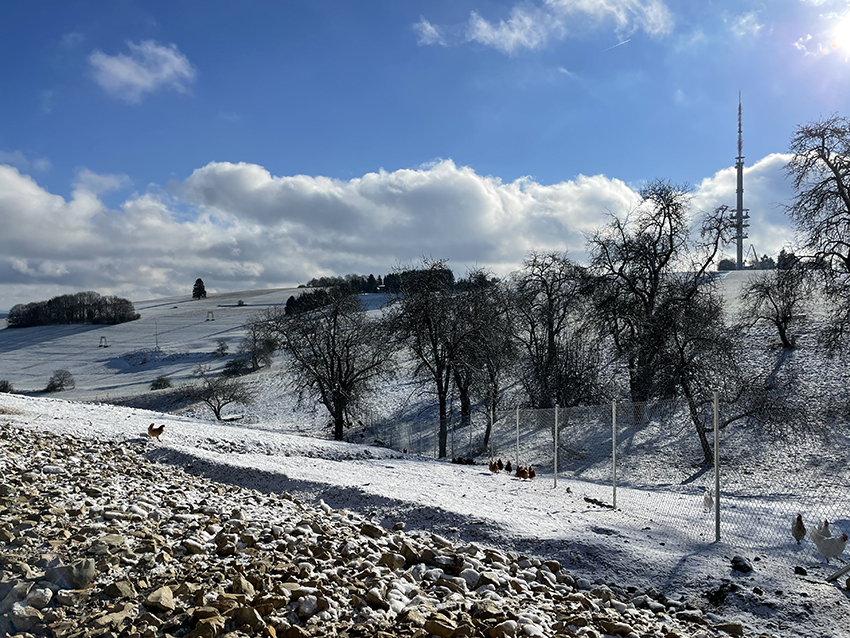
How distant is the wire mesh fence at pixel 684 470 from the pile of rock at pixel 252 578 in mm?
3883

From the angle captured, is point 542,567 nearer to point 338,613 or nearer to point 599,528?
point 599,528

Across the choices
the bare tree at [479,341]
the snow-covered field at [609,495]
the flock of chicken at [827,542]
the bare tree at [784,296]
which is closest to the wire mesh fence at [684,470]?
the snow-covered field at [609,495]

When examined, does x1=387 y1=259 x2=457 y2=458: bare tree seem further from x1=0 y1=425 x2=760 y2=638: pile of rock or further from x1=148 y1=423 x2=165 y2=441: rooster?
x1=0 y1=425 x2=760 y2=638: pile of rock

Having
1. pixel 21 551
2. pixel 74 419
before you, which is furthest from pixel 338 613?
pixel 74 419

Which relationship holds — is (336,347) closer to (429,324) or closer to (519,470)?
(429,324)

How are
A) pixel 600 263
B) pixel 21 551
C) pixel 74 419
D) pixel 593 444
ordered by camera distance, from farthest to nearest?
pixel 600 263, pixel 593 444, pixel 74 419, pixel 21 551

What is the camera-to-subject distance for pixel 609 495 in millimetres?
12117

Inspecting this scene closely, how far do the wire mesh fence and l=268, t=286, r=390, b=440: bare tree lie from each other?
501cm

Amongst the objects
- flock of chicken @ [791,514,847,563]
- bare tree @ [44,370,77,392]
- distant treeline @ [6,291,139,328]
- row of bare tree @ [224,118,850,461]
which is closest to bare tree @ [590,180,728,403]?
row of bare tree @ [224,118,850,461]

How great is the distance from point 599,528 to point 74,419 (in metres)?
13.2

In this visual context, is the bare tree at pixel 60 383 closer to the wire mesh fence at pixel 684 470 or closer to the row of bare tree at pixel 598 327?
the row of bare tree at pixel 598 327

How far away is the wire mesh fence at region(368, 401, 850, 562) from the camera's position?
9.48m

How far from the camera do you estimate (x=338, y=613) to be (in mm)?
4367

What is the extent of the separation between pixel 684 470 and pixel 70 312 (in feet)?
329
